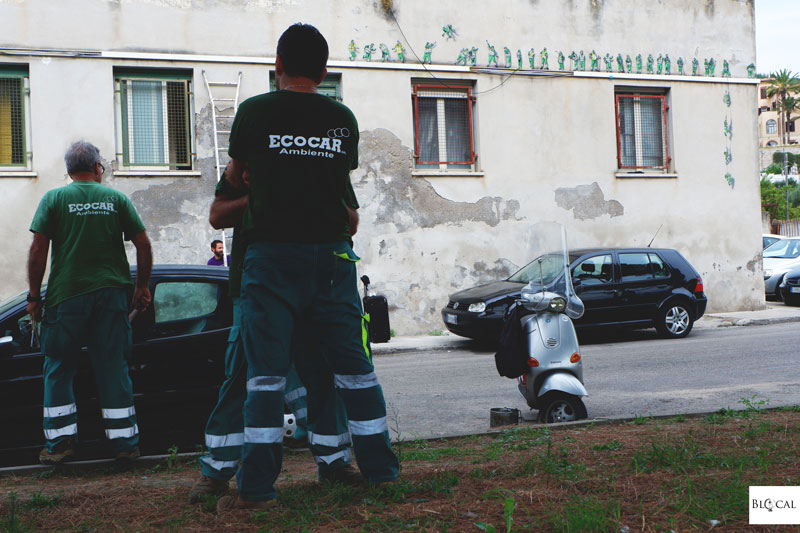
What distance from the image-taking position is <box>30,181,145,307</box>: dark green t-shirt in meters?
5.07

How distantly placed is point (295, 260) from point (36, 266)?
2.39 metres

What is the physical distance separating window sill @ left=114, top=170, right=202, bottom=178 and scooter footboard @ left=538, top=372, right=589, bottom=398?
32.3ft

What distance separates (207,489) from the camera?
372cm

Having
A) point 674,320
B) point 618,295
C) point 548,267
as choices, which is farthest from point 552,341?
point 674,320

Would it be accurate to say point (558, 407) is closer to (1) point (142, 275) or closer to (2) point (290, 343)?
(1) point (142, 275)

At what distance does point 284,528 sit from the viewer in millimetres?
3189

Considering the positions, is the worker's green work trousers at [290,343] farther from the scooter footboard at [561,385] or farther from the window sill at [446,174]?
the window sill at [446,174]

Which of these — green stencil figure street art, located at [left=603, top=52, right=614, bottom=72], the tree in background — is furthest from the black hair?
the tree in background

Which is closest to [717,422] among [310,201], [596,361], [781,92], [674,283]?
[310,201]

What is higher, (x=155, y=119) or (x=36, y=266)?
(x=155, y=119)

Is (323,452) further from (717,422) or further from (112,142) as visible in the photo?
(112,142)

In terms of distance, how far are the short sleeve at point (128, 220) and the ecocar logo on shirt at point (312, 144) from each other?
213 cm

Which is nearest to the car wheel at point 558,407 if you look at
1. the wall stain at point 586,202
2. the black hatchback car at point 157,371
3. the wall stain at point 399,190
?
the black hatchback car at point 157,371

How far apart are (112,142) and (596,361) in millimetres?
9007
